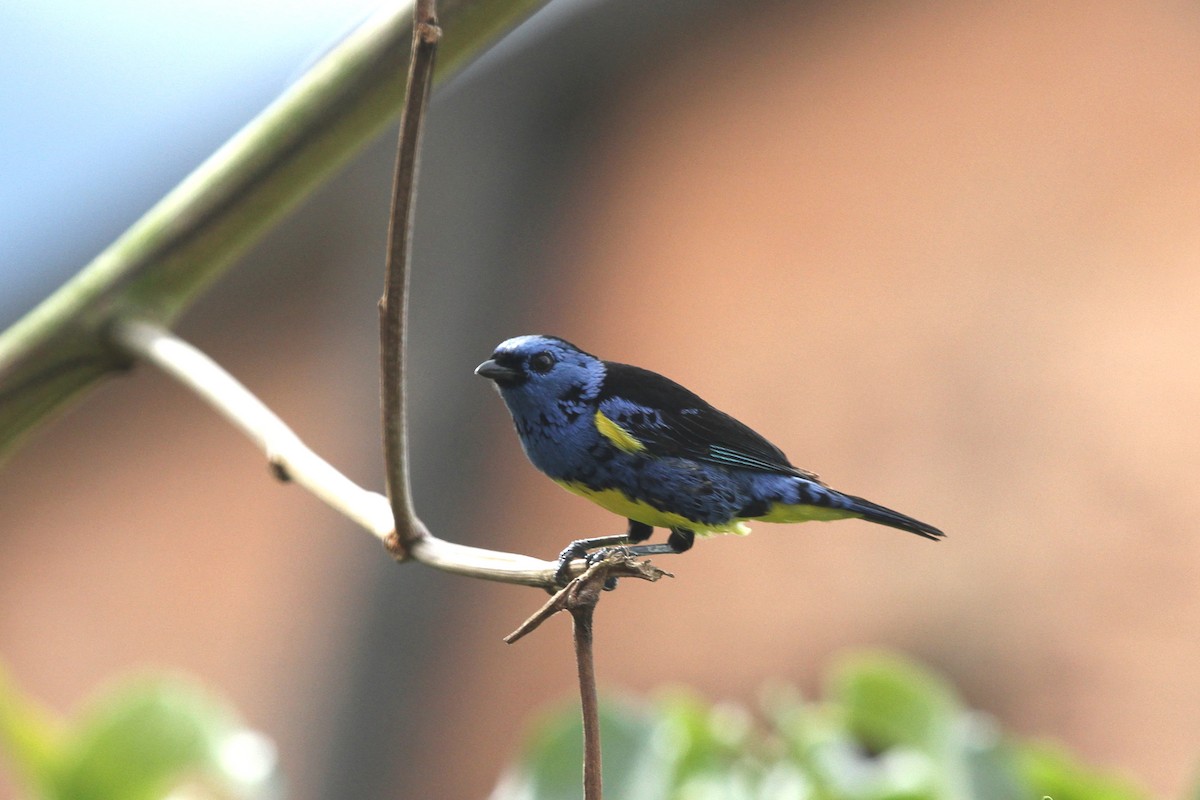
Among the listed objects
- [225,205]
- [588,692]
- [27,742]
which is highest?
[225,205]

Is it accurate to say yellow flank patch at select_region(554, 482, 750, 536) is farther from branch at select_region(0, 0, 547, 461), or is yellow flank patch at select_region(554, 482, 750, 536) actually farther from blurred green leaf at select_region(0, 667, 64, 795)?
blurred green leaf at select_region(0, 667, 64, 795)

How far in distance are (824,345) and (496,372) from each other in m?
0.80

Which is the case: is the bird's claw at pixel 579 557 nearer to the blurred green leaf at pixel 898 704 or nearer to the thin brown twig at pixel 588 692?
the thin brown twig at pixel 588 692

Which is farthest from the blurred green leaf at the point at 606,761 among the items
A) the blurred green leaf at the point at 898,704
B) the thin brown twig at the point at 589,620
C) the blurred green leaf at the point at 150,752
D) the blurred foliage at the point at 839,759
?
the thin brown twig at the point at 589,620

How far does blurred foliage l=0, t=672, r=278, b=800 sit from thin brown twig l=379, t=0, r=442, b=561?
452 mm

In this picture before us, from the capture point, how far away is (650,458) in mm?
319

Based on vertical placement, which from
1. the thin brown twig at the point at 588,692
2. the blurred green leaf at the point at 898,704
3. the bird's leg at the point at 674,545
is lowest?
the blurred green leaf at the point at 898,704

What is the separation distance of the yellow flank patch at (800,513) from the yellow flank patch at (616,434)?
0.04 meters

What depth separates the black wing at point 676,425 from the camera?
0.97 ft

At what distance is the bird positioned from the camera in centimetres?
31

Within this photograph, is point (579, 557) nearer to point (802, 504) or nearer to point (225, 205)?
point (802, 504)

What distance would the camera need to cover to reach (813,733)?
617 mm

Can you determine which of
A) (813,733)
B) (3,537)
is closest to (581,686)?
(813,733)

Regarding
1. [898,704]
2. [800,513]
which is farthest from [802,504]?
[898,704]
